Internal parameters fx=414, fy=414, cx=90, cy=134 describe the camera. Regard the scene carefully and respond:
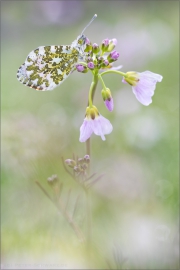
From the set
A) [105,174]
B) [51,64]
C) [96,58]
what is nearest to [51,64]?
[51,64]

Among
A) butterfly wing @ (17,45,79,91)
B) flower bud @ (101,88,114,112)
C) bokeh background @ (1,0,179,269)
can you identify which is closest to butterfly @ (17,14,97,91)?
butterfly wing @ (17,45,79,91)

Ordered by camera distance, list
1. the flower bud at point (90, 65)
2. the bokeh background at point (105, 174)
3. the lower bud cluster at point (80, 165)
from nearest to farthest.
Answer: the flower bud at point (90, 65)
the lower bud cluster at point (80, 165)
the bokeh background at point (105, 174)

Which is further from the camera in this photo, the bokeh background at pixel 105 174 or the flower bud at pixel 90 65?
the bokeh background at pixel 105 174

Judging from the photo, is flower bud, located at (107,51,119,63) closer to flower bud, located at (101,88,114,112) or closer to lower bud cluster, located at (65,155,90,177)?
flower bud, located at (101,88,114,112)

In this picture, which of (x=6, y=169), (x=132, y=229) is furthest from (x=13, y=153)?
(x=132, y=229)

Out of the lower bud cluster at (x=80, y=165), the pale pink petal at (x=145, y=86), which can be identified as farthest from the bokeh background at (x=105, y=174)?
the pale pink petal at (x=145, y=86)

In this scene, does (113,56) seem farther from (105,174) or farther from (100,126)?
(105,174)

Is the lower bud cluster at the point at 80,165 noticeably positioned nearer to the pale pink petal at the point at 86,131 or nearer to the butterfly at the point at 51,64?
the pale pink petal at the point at 86,131
